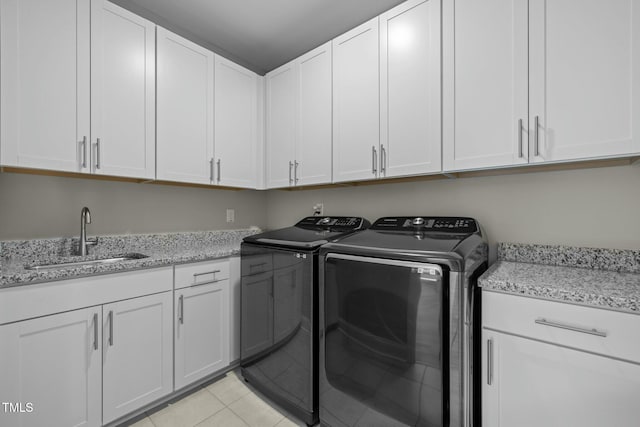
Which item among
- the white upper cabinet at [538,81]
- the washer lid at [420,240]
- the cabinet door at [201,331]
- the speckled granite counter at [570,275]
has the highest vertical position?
the white upper cabinet at [538,81]

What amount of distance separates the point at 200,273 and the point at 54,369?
2.63 feet

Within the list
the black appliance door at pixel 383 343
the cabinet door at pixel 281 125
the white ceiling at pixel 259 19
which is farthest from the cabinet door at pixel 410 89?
the cabinet door at pixel 281 125

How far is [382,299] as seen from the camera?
133cm

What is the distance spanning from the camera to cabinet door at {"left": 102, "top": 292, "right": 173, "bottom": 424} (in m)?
1.51

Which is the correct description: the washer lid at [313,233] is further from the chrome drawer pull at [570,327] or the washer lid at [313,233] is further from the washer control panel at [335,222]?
the chrome drawer pull at [570,327]

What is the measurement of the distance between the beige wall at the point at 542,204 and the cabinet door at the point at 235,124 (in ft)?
3.89

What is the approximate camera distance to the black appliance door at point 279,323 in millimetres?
1613

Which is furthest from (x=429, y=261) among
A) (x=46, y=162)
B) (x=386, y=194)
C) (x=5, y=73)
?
(x=5, y=73)

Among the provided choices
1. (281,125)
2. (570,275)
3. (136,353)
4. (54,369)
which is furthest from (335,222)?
(54,369)

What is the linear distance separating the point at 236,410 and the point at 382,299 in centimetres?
123

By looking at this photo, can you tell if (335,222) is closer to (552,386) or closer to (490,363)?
(490,363)

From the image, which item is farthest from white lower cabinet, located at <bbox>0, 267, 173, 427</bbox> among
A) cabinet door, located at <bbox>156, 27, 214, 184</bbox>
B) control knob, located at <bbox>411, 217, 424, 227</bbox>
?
control knob, located at <bbox>411, 217, 424, 227</bbox>

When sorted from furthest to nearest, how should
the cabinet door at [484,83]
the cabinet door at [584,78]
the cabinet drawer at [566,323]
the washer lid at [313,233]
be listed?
1. the washer lid at [313,233]
2. the cabinet door at [484,83]
3. the cabinet door at [584,78]
4. the cabinet drawer at [566,323]

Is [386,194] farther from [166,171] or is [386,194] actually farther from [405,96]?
[166,171]
